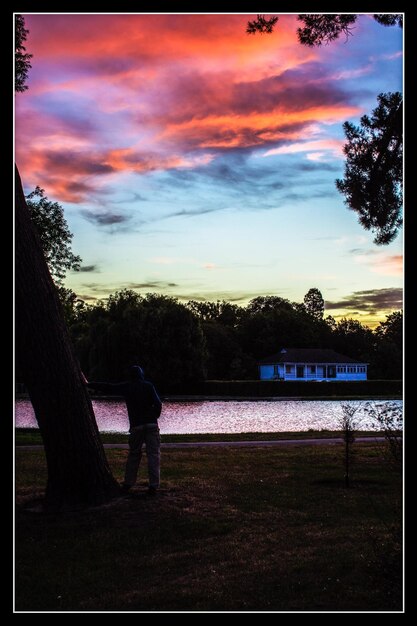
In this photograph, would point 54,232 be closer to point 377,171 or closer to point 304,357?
point 377,171

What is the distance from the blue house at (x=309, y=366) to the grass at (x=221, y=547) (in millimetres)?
73264

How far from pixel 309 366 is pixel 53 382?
80.0 metres

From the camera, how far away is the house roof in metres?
84.4

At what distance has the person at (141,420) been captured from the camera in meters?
8.97

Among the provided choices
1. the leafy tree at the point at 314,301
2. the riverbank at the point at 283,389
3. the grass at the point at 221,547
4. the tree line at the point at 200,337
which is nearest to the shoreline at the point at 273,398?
the riverbank at the point at 283,389

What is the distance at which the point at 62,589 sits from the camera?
5.76 meters

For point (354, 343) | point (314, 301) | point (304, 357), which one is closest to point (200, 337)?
point (304, 357)

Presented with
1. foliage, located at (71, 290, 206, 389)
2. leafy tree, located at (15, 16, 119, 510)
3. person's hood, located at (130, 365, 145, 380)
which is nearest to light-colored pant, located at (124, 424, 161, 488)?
leafy tree, located at (15, 16, 119, 510)

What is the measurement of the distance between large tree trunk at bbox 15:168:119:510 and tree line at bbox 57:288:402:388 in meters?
27.7

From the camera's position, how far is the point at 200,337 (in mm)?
64250

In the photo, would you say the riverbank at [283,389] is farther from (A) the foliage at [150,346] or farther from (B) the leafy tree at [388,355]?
(B) the leafy tree at [388,355]

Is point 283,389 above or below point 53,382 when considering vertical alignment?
below

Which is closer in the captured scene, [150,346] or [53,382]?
[53,382]
